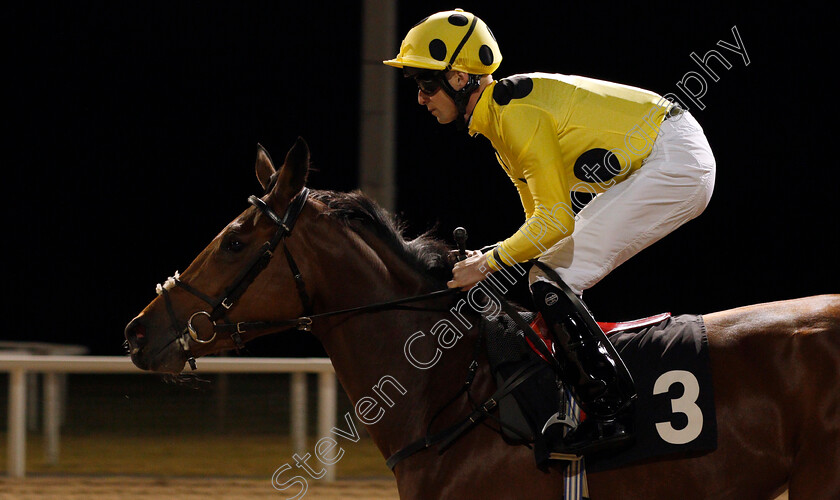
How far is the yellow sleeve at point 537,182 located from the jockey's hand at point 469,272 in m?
0.04

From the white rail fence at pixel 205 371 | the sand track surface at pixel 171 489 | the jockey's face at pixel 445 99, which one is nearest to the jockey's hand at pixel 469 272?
the jockey's face at pixel 445 99

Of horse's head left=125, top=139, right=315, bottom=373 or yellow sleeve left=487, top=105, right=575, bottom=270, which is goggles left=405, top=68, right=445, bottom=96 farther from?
horse's head left=125, top=139, right=315, bottom=373

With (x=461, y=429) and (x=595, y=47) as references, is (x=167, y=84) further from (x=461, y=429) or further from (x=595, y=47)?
(x=461, y=429)

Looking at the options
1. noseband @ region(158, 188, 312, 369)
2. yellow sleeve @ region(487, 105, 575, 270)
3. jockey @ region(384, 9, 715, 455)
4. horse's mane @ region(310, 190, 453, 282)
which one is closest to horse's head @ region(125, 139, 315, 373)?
noseband @ region(158, 188, 312, 369)

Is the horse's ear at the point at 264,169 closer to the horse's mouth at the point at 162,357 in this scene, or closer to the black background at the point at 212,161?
the horse's mouth at the point at 162,357

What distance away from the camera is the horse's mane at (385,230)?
8.84ft

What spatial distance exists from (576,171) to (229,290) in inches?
45.1

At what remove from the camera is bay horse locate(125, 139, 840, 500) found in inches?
92.2

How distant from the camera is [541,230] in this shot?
235 cm

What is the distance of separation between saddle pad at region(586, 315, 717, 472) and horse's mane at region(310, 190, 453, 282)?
0.63m

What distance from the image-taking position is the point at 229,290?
100 inches

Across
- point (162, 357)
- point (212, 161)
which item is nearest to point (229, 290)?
point (162, 357)

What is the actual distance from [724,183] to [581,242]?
1120 centimetres

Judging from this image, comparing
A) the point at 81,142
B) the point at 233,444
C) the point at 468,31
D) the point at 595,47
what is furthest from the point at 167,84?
the point at 468,31
